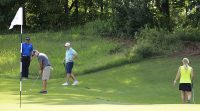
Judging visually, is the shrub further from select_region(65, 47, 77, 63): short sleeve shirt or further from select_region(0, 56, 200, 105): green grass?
A: select_region(65, 47, 77, 63): short sleeve shirt

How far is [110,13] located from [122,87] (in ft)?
63.2

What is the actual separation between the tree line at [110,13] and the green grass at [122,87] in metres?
6.47

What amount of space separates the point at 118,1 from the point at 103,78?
1207cm

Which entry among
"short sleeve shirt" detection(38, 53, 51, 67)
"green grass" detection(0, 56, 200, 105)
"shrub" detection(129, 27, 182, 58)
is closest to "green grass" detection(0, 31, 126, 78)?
"shrub" detection(129, 27, 182, 58)

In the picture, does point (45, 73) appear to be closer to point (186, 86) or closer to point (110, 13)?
point (186, 86)

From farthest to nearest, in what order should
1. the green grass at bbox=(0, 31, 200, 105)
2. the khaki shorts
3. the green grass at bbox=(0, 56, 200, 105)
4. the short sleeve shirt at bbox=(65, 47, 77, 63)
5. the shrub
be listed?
the shrub, the short sleeve shirt at bbox=(65, 47, 77, 63), the khaki shorts, the green grass at bbox=(0, 31, 200, 105), the green grass at bbox=(0, 56, 200, 105)

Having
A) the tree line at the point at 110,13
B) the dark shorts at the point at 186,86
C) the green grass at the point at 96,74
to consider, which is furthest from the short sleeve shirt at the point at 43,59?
the tree line at the point at 110,13

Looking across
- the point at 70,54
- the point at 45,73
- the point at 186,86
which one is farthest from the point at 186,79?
the point at 70,54

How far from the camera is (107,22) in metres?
39.1

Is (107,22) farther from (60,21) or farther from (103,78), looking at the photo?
(103,78)

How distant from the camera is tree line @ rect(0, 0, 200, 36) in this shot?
37188 millimetres

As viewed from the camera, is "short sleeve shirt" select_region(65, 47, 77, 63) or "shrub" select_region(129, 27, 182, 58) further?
"shrub" select_region(129, 27, 182, 58)

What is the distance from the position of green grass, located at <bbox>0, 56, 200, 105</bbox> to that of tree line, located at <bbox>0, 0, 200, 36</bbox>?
6466mm

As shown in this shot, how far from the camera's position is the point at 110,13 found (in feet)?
141
